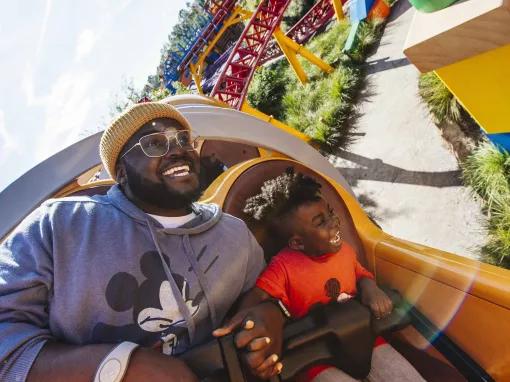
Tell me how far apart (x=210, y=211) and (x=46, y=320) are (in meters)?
0.70

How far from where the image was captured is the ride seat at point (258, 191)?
1754mm

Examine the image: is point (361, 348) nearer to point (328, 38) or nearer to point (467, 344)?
point (467, 344)

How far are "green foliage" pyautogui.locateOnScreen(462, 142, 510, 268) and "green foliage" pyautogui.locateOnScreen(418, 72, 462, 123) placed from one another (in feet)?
1.94

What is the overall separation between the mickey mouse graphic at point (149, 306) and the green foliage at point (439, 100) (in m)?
3.49

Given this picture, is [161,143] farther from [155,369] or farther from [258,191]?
[155,369]

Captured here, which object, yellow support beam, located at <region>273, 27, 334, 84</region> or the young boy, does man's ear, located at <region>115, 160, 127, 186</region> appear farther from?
yellow support beam, located at <region>273, 27, 334, 84</region>

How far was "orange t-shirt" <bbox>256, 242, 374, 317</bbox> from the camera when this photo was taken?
144 centimetres

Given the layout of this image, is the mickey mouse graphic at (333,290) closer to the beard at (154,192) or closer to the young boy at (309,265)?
the young boy at (309,265)

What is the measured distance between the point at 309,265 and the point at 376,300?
311 mm

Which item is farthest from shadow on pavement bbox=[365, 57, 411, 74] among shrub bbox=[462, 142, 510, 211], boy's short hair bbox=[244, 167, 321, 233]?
boy's short hair bbox=[244, 167, 321, 233]

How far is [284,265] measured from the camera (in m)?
1.50

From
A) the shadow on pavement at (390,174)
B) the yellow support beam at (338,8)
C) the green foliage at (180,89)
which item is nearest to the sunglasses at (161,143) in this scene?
the shadow on pavement at (390,174)

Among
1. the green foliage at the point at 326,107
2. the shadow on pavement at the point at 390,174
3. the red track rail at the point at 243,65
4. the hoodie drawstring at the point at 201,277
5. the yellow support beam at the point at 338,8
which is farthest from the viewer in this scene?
the yellow support beam at the point at 338,8

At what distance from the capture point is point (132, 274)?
42.2 inches
